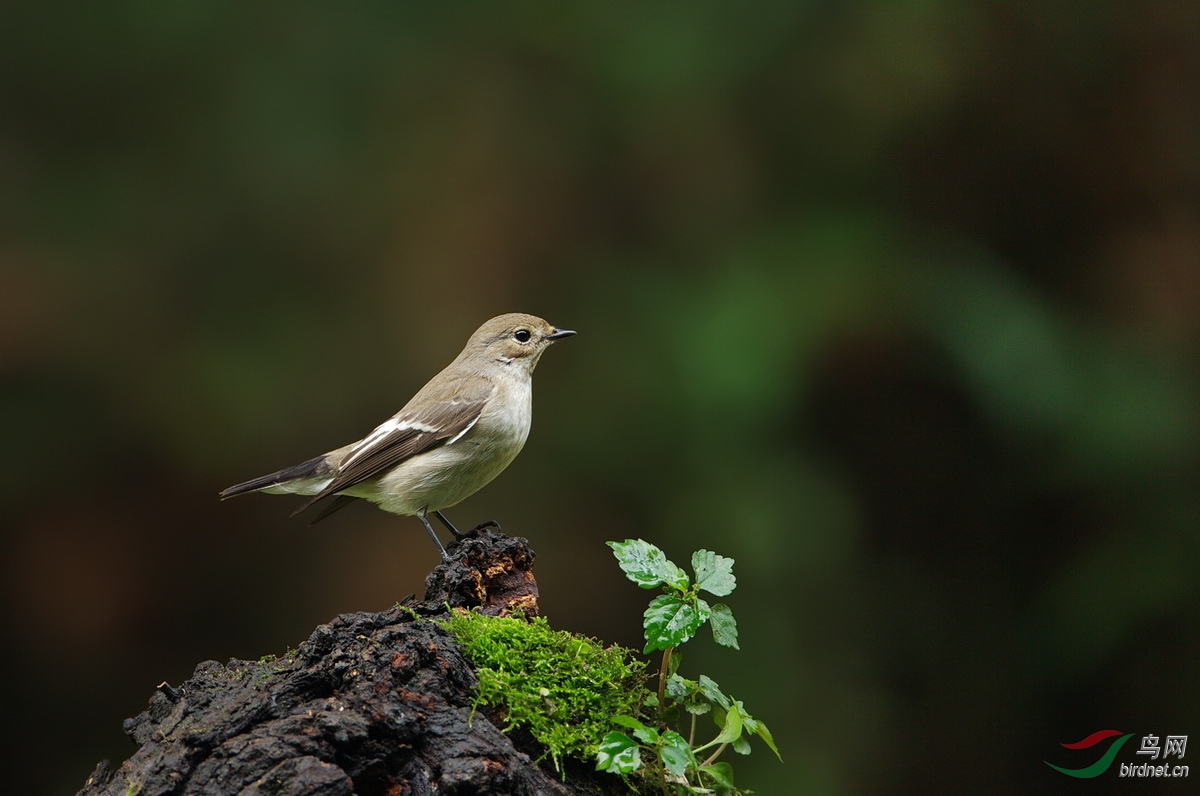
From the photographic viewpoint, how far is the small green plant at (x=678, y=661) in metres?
2.44

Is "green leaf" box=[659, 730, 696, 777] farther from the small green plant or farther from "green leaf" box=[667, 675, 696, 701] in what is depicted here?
"green leaf" box=[667, 675, 696, 701]

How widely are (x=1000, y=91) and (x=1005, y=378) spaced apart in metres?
2.05

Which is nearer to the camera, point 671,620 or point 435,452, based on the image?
point 671,620

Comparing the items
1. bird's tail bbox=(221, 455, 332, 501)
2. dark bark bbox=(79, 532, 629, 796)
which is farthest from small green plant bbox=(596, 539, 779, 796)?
bird's tail bbox=(221, 455, 332, 501)

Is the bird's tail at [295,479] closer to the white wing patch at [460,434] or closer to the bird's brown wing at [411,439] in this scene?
the bird's brown wing at [411,439]

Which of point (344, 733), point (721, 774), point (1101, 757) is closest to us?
point (344, 733)

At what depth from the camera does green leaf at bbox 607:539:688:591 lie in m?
2.51

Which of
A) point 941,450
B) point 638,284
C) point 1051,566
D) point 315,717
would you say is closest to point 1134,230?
point 941,450

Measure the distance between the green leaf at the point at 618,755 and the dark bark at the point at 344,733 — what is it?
178 millimetres

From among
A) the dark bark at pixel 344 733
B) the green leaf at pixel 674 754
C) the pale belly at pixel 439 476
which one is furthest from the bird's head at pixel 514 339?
the green leaf at pixel 674 754

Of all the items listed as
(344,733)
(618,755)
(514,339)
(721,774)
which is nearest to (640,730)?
(618,755)

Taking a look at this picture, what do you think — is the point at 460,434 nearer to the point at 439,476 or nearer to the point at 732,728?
the point at 439,476

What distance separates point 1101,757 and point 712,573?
4.19m

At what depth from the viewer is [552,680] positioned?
265 centimetres
